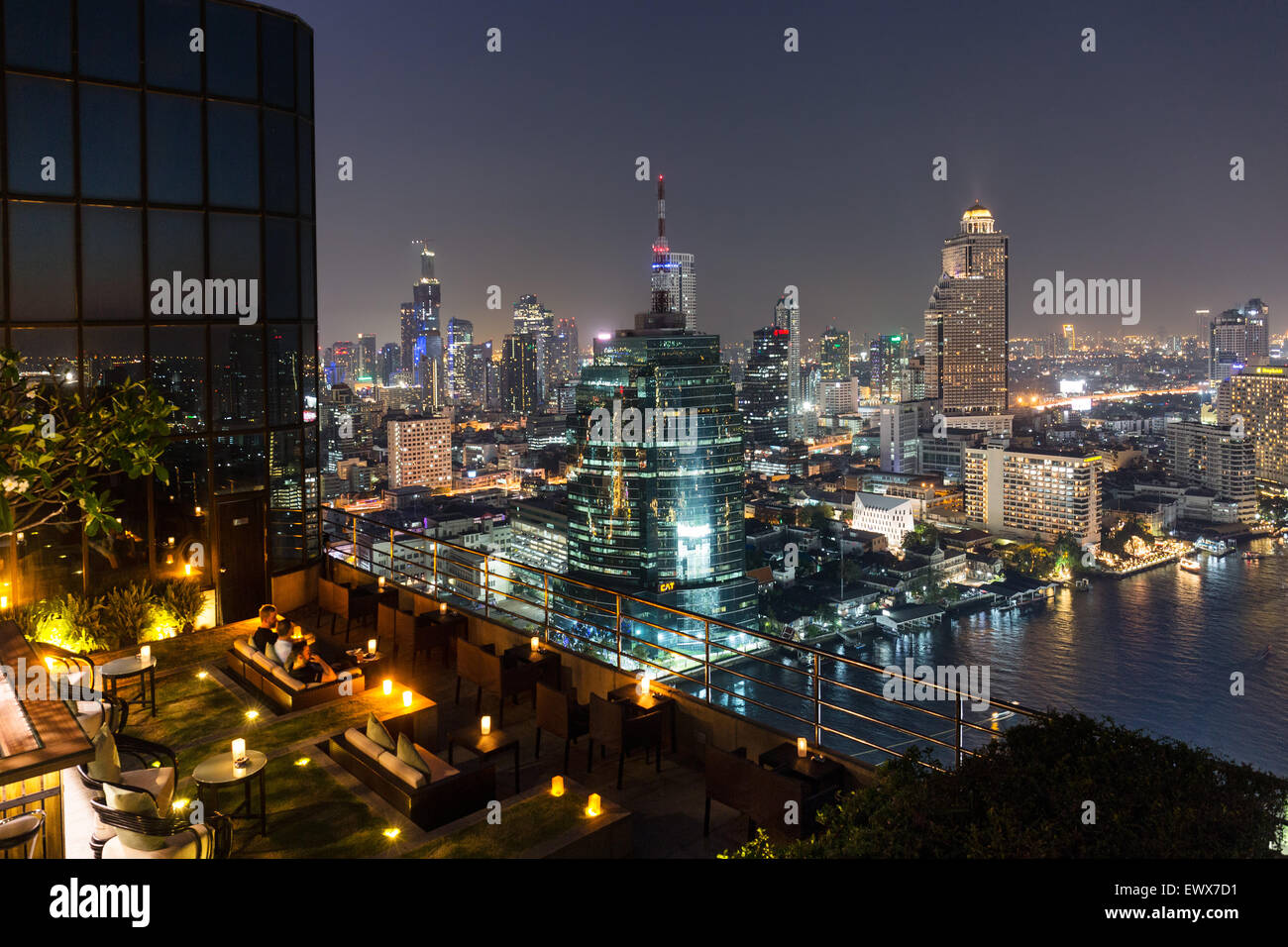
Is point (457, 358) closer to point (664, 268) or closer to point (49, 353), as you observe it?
point (664, 268)

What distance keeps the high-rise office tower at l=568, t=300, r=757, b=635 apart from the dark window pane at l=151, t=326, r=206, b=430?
49.0 m

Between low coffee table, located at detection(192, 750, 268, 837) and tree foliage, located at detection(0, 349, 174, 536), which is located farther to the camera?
low coffee table, located at detection(192, 750, 268, 837)

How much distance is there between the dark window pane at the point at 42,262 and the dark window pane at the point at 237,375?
1.16 meters

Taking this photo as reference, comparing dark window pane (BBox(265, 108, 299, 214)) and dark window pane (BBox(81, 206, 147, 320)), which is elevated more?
dark window pane (BBox(265, 108, 299, 214))

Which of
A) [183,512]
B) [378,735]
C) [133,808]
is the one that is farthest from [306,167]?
[133,808]

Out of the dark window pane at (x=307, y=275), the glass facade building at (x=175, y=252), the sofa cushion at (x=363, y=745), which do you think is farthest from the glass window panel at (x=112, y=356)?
the sofa cushion at (x=363, y=745)

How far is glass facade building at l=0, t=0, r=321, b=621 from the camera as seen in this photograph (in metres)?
7.15

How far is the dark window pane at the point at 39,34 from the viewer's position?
6961mm

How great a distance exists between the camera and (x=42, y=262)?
7.20 m

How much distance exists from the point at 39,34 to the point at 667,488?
2066 inches

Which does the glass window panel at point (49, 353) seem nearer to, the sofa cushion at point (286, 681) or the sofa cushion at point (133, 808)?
the sofa cushion at point (286, 681)

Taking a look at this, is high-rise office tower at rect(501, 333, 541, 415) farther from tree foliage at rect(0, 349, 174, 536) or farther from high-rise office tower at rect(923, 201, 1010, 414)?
tree foliage at rect(0, 349, 174, 536)

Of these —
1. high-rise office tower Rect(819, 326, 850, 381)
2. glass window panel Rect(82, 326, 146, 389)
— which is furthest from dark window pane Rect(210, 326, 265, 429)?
high-rise office tower Rect(819, 326, 850, 381)

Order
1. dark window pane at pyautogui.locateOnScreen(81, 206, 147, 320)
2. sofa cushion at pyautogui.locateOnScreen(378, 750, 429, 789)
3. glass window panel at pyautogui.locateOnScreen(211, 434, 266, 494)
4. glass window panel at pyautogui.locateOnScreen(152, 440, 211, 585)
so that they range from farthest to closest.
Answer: glass window panel at pyautogui.locateOnScreen(211, 434, 266, 494) → glass window panel at pyautogui.locateOnScreen(152, 440, 211, 585) → dark window pane at pyautogui.locateOnScreen(81, 206, 147, 320) → sofa cushion at pyautogui.locateOnScreen(378, 750, 429, 789)
